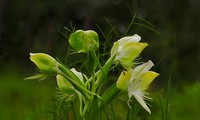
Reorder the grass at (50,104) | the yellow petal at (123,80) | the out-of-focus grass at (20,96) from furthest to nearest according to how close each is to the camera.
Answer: the out-of-focus grass at (20,96) < the grass at (50,104) < the yellow petal at (123,80)

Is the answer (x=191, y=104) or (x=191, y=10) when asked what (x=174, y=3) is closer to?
(x=191, y=10)

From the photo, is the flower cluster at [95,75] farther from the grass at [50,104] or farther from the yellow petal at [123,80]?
the grass at [50,104]

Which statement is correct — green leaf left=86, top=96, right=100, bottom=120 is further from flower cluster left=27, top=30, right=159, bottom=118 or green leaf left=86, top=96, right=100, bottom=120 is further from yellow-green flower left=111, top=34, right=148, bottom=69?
yellow-green flower left=111, top=34, right=148, bottom=69

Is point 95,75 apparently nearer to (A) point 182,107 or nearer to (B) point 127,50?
(B) point 127,50

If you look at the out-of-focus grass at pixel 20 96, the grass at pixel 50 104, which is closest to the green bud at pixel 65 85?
the grass at pixel 50 104

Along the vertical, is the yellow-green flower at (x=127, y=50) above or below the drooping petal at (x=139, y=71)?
above

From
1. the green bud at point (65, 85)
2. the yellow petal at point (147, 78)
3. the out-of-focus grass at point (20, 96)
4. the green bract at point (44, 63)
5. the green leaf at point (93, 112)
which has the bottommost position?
the out-of-focus grass at point (20, 96)

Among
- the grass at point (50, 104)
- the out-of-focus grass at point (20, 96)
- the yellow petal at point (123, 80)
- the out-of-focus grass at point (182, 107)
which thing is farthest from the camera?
the out-of-focus grass at point (20, 96)

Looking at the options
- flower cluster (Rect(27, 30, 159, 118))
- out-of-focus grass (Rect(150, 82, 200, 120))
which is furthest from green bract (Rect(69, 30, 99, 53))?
out-of-focus grass (Rect(150, 82, 200, 120))
